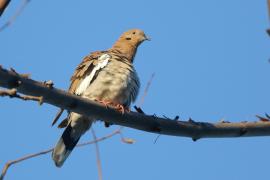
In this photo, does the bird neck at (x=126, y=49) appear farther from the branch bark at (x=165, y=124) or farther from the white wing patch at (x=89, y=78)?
the branch bark at (x=165, y=124)

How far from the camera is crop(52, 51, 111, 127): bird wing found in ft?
17.7

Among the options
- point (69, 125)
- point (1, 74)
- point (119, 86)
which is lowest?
point (1, 74)

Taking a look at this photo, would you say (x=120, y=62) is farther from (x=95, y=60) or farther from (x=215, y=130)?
(x=215, y=130)

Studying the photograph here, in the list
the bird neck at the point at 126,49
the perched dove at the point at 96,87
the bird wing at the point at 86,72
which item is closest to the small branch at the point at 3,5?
the perched dove at the point at 96,87

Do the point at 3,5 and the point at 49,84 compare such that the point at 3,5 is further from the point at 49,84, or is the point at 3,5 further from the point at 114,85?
the point at 114,85

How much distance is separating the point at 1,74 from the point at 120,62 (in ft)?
9.80

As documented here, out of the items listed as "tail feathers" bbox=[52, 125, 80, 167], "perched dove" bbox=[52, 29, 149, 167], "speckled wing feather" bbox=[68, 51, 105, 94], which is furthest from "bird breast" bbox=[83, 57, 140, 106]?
"tail feathers" bbox=[52, 125, 80, 167]

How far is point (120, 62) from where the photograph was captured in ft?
18.5

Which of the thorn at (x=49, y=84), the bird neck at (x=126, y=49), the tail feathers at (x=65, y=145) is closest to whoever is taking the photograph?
the thorn at (x=49, y=84)

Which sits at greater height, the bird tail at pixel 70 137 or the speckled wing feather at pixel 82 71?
the speckled wing feather at pixel 82 71

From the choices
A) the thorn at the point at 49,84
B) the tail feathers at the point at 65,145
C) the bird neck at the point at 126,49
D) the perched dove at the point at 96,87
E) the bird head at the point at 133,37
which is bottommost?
the thorn at the point at 49,84

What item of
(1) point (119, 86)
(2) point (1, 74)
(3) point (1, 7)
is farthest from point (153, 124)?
(1) point (119, 86)

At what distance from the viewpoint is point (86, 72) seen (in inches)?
217

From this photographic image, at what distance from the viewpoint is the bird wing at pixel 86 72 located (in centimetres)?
538
